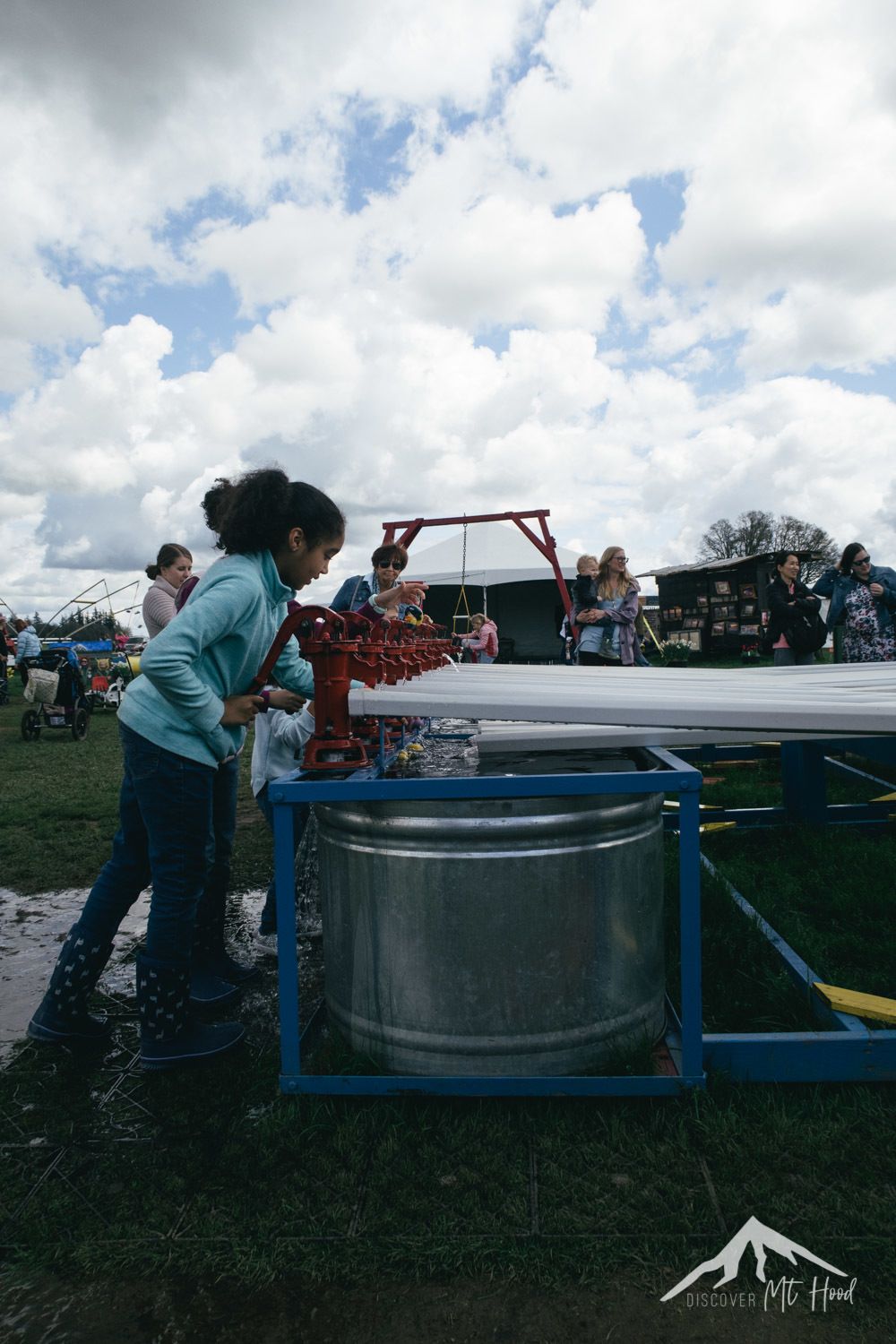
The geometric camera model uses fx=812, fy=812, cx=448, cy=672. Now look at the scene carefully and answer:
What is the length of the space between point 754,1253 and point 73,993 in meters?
2.00

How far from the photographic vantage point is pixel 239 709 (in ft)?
7.34

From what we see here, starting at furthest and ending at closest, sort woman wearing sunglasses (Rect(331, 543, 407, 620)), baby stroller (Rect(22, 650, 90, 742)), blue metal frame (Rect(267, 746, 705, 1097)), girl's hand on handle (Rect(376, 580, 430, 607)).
→ 1. baby stroller (Rect(22, 650, 90, 742))
2. woman wearing sunglasses (Rect(331, 543, 407, 620))
3. girl's hand on handle (Rect(376, 580, 430, 607))
4. blue metal frame (Rect(267, 746, 705, 1097))

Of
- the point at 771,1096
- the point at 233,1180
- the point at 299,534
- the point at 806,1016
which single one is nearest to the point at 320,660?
the point at 299,534

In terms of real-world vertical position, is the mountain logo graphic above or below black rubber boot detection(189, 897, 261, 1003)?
below

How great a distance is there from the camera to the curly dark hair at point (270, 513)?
90.6 inches

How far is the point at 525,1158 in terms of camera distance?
196cm

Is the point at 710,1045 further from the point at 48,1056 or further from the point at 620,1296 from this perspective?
the point at 48,1056

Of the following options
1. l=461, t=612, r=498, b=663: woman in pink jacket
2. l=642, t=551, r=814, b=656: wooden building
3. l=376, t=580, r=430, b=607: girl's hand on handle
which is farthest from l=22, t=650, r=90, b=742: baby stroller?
l=642, t=551, r=814, b=656: wooden building

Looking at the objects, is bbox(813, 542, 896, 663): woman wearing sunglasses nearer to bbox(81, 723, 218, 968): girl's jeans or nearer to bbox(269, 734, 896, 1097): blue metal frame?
bbox(269, 734, 896, 1097): blue metal frame

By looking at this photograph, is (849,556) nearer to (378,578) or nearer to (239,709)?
(378,578)

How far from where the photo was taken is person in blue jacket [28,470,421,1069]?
2.16 meters

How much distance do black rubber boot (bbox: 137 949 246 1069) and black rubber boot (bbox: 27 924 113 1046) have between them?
0.20 m

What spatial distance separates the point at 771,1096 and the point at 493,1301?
3.07 ft

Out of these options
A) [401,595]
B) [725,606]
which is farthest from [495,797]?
[725,606]
